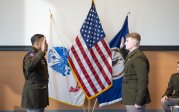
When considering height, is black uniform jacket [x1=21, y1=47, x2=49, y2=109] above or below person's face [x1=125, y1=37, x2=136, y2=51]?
below

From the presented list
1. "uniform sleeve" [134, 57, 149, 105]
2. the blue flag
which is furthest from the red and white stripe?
"uniform sleeve" [134, 57, 149, 105]

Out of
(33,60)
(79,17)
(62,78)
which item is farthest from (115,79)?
(33,60)

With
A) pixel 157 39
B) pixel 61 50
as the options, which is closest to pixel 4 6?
pixel 61 50

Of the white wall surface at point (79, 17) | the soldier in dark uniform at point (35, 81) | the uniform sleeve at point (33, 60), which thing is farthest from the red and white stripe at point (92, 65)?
the uniform sleeve at point (33, 60)

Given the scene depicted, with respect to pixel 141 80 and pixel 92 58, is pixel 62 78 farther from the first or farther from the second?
pixel 141 80

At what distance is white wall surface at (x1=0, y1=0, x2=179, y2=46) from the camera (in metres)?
4.74

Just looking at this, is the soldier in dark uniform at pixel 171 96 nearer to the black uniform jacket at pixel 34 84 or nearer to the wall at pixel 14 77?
the wall at pixel 14 77

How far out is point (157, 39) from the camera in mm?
4832

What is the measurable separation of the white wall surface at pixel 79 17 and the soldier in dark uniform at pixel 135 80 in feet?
6.03

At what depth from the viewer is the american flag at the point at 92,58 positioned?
4512 mm

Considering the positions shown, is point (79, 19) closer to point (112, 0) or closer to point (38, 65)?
point (112, 0)

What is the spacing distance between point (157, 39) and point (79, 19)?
1440 mm

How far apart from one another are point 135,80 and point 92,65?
5.57 ft

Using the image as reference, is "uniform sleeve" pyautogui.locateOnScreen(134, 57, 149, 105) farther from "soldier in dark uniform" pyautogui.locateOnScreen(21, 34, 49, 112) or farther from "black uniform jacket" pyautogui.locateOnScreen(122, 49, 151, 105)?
"soldier in dark uniform" pyautogui.locateOnScreen(21, 34, 49, 112)
